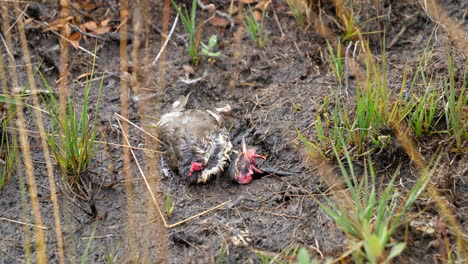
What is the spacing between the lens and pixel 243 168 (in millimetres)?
3082

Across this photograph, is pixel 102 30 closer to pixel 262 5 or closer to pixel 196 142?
pixel 262 5

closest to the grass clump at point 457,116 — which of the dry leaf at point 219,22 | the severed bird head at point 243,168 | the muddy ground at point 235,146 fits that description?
the muddy ground at point 235,146

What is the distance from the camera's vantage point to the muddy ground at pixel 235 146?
8.91 feet

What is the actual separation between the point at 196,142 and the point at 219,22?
4.40 ft

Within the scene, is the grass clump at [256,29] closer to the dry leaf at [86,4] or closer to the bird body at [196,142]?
the bird body at [196,142]

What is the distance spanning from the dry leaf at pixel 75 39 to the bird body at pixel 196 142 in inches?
41.7

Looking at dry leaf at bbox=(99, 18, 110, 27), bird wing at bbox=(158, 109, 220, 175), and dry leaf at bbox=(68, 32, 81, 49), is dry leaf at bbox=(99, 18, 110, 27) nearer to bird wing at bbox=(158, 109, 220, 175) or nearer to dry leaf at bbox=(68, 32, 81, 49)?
dry leaf at bbox=(68, 32, 81, 49)

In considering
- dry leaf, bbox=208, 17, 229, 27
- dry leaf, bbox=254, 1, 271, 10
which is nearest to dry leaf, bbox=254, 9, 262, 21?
dry leaf, bbox=254, 1, 271, 10

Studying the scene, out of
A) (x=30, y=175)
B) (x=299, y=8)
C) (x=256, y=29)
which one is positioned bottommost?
(x=30, y=175)

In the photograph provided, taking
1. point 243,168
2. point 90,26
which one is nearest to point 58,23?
point 90,26

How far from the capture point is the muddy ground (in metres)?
2.71

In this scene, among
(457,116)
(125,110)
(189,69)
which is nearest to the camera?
(457,116)

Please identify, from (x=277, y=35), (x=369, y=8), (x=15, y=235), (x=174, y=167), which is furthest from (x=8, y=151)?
(x=369, y=8)

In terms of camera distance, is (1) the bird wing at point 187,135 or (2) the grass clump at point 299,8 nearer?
(1) the bird wing at point 187,135
